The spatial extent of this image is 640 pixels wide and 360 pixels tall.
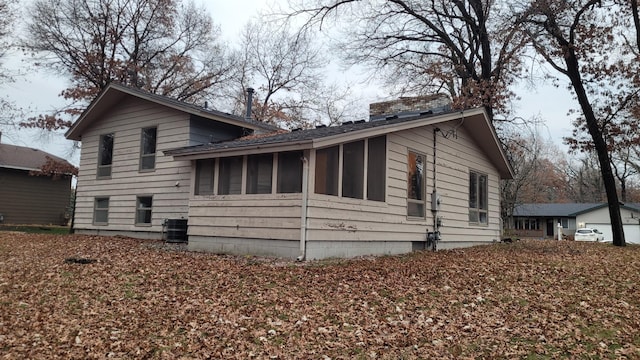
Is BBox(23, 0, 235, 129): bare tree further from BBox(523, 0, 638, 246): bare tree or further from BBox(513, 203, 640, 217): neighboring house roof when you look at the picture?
BBox(513, 203, 640, 217): neighboring house roof

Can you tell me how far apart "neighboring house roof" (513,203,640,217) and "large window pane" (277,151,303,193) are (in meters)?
36.5

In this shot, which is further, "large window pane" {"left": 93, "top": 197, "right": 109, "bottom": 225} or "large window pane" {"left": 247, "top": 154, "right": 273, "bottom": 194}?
"large window pane" {"left": 93, "top": 197, "right": 109, "bottom": 225}

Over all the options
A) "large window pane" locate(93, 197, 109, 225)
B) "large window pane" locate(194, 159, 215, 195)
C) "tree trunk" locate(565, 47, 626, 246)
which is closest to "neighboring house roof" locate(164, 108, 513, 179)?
"large window pane" locate(194, 159, 215, 195)

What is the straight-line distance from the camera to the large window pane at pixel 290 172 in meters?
9.00

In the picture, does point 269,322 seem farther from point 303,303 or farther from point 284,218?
point 284,218

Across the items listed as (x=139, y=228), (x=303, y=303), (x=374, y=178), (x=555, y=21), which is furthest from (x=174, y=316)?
(x=555, y=21)

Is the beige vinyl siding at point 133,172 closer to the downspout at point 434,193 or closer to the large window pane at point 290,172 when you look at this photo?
the large window pane at point 290,172

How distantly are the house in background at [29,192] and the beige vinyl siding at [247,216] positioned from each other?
17.3 metres

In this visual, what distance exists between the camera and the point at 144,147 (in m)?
14.9

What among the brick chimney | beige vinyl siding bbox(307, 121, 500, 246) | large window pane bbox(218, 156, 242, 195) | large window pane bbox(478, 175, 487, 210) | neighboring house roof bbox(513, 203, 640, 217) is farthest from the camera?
neighboring house roof bbox(513, 203, 640, 217)

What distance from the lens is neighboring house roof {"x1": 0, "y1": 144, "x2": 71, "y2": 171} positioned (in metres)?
24.3

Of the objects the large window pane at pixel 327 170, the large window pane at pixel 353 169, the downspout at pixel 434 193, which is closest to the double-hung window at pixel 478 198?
the downspout at pixel 434 193

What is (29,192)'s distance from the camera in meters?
24.8

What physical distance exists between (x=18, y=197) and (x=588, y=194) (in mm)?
60147
